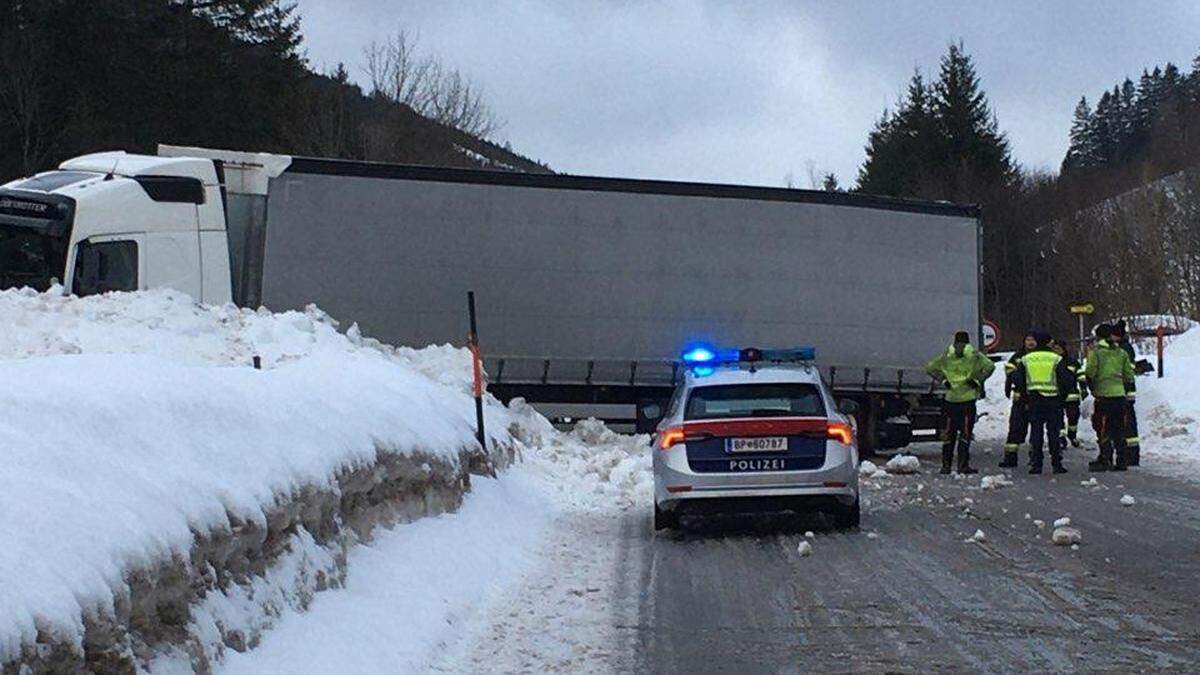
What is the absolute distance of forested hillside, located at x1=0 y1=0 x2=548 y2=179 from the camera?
4016 centimetres

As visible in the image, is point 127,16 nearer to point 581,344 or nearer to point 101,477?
point 581,344

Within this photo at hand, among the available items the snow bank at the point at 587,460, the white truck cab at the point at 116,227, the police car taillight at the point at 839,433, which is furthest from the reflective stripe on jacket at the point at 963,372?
the white truck cab at the point at 116,227

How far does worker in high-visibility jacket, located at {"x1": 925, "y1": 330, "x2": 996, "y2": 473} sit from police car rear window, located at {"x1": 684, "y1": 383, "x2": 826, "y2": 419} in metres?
6.40

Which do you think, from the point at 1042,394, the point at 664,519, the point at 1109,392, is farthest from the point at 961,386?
the point at 664,519

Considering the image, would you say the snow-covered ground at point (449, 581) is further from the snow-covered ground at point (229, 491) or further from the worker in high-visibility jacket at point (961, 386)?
the worker in high-visibility jacket at point (961, 386)

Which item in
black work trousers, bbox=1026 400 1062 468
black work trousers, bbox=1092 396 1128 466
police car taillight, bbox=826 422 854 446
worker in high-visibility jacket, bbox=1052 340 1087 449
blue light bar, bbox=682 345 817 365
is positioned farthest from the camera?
worker in high-visibility jacket, bbox=1052 340 1087 449

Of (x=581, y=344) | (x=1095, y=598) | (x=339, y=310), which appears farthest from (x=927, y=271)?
(x=1095, y=598)

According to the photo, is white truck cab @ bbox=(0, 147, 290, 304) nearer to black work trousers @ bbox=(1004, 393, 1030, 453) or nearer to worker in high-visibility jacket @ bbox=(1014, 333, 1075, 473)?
worker in high-visibility jacket @ bbox=(1014, 333, 1075, 473)

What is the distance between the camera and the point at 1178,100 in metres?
105

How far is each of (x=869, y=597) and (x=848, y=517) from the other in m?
3.42

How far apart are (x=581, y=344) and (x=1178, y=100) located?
318 ft

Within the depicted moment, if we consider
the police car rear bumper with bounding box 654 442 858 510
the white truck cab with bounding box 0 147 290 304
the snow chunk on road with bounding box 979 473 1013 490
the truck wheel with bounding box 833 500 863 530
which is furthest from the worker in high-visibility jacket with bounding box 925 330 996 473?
the white truck cab with bounding box 0 147 290 304

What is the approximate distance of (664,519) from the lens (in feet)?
39.9

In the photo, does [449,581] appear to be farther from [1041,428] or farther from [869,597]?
[1041,428]
